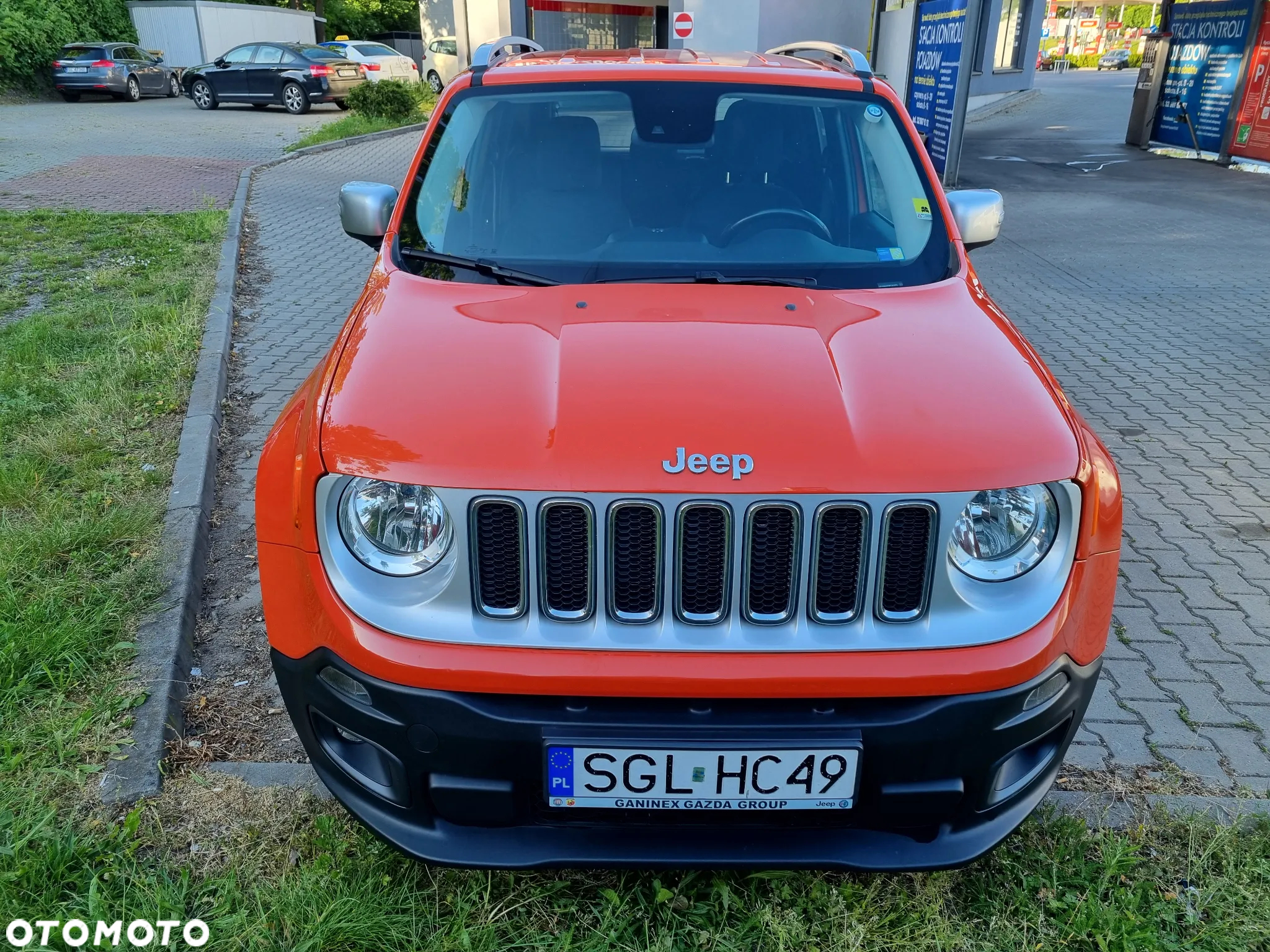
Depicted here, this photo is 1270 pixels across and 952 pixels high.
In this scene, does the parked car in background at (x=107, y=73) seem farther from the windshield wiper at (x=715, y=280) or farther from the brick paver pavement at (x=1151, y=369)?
the windshield wiper at (x=715, y=280)

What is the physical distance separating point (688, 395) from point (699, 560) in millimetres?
379

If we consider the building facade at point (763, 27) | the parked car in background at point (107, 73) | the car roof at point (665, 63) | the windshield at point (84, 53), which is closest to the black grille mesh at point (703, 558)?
the car roof at point (665, 63)

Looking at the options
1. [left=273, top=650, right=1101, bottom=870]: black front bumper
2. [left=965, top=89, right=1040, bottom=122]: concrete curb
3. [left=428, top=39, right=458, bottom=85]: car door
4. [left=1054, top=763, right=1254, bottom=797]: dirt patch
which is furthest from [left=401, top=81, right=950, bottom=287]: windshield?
[left=428, top=39, right=458, bottom=85]: car door

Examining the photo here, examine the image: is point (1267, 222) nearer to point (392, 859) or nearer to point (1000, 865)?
point (1000, 865)

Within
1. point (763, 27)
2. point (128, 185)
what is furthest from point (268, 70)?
point (128, 185)

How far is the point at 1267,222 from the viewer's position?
11.8 metres

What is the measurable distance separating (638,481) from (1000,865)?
148cm

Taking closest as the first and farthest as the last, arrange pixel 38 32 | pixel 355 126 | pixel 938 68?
pixel 938 68 → pixel 355 126 → pixel 38 32

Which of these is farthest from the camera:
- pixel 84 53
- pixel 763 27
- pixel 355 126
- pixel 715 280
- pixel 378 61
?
pixel 84 53

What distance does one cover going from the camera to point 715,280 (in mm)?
2773

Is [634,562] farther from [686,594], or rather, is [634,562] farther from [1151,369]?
[1151,369]

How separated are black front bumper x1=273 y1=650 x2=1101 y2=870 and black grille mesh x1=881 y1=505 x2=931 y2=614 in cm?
20

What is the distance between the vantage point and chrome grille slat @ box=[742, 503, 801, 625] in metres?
1.92

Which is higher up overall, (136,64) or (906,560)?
(906,560)
